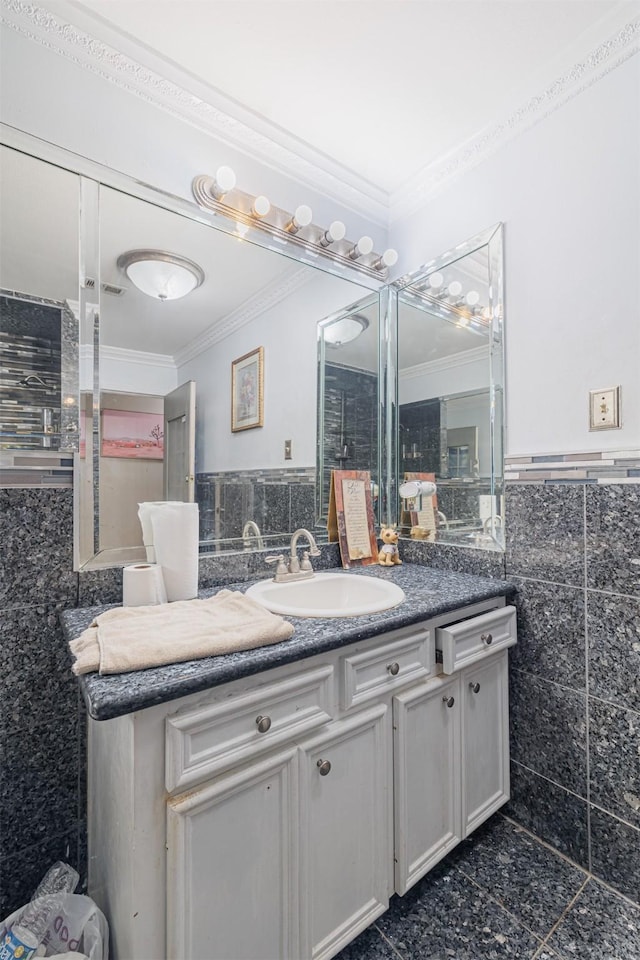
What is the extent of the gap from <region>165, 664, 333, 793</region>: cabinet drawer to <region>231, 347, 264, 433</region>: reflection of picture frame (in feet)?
2.94

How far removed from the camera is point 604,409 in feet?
4.06

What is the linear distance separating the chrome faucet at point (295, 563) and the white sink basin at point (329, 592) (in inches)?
0.9

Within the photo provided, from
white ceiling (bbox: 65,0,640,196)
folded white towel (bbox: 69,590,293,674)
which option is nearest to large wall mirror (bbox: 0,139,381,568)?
folded white towel (bbox: 69,590,293,674)

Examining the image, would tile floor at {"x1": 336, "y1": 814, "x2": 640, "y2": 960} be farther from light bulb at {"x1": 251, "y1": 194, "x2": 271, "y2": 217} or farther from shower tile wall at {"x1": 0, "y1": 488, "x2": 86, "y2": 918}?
light bulb at {"x1": 251, "y1": 194, "x2": 271, "y2": 217}

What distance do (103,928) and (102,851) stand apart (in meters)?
0.13

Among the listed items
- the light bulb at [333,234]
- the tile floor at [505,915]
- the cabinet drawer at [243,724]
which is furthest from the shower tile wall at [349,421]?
the tile floor at [505,915]

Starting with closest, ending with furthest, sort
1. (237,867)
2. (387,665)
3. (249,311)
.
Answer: (237,867) < (387,665) < (249,311)

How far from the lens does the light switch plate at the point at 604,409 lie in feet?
3.98

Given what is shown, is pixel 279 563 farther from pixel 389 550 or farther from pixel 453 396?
pixel 453 396

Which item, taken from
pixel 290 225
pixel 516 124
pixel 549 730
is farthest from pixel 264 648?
pixel 516 124

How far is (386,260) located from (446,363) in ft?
1.73

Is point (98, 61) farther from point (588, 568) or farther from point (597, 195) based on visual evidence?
point (588, 568)

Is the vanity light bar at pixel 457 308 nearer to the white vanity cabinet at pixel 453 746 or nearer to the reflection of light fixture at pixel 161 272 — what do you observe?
the reflection of light fixture at pixel 161 272

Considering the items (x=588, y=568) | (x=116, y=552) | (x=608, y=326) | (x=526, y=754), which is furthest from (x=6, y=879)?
(x=608, y=326)
